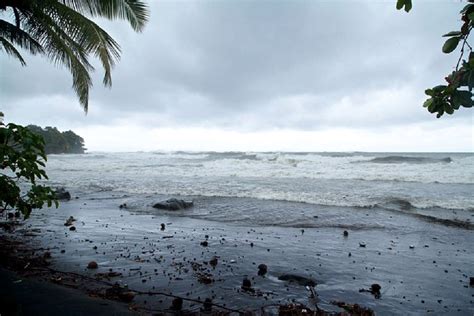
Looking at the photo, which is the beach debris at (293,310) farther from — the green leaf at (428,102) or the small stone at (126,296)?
the green leaf at (428,102)

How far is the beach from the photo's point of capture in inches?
142

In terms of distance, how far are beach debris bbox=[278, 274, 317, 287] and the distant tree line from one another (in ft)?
199

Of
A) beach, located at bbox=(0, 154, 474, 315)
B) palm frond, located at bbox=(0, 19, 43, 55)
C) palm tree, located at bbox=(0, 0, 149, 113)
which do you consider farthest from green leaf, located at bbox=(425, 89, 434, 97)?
palm frond, located at bbox=(0, 19, 43, 55)

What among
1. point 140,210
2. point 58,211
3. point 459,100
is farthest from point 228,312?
point 58,211

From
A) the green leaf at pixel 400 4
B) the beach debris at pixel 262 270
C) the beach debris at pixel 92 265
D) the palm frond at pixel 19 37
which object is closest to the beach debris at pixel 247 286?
the beach debris at pixel 262 270

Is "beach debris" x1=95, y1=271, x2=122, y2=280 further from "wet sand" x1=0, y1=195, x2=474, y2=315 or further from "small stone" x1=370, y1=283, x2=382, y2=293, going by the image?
"small stone" x1=370, y1=283, x2=382, y2=293

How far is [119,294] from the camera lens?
328 centimetres

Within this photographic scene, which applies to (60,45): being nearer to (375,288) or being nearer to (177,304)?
(177,304)

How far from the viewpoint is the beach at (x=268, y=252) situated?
360 cm

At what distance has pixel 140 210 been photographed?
9.30 meters

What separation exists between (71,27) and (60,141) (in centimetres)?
6411

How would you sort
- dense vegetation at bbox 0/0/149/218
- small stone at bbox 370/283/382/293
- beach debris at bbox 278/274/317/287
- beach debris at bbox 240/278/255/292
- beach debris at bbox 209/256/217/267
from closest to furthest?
1. beach debris at bbox 240/278/255/292
2. small stone at bbox 370/283/382/293
3. beach debris at bbox 278/274/317/287
4. beach debris at bbox 209/256/217/267
5. dense vegetation at bbox 0/0/149/218

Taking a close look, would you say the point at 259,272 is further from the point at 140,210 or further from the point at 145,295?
the point at 140,210

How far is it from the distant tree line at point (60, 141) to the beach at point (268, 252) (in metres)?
56.0
